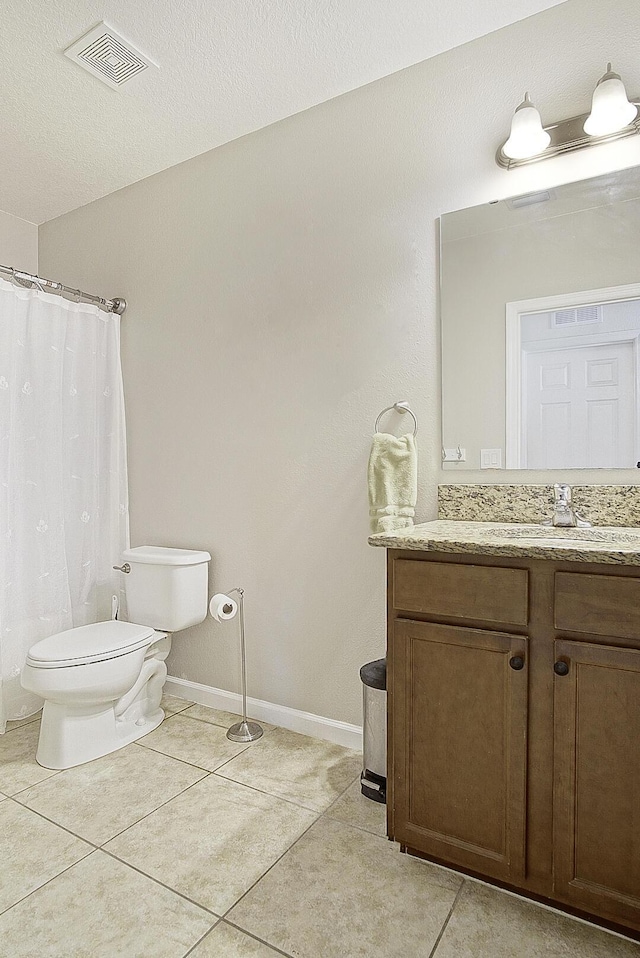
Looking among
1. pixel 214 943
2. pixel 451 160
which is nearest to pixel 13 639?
pixel 214 943

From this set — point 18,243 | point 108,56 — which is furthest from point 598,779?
point 18,243

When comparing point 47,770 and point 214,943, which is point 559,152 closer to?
point 214,943

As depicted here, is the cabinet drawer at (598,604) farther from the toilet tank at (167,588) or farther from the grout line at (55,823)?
the toilet tank at (167,588)

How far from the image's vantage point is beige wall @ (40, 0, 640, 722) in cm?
197

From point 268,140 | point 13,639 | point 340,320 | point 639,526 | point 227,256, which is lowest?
point 13,639

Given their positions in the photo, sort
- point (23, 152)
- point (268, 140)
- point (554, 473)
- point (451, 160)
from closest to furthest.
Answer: point (554, 473) → point (451, 160) → point (268, 140) → point (23, 152)

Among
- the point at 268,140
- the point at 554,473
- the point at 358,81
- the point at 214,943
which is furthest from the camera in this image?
the point at 268,140

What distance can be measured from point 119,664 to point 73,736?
29 cm

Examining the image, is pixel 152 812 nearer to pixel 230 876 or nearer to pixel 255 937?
pixel 230 876

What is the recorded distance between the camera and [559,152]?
1.82 m

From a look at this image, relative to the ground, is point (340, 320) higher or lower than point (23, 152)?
lower

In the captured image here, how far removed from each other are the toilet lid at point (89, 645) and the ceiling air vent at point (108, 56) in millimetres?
2080

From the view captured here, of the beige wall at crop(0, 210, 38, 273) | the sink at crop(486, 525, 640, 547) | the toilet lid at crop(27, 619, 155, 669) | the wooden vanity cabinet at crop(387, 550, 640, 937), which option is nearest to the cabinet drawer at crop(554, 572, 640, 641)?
the wooden vanity cabinet at crop(387, 550, 640, 937)

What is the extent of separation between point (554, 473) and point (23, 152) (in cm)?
260
